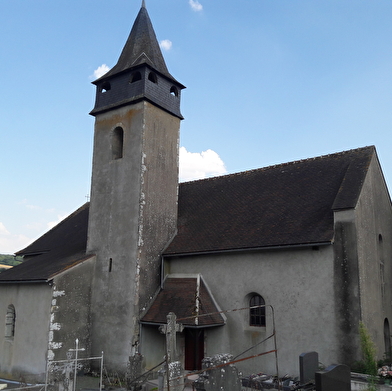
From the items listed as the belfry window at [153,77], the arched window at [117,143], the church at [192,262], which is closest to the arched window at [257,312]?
the church at [192,262]

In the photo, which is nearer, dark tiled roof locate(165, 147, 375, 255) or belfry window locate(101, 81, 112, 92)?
dark tiled roof locate(165, 147, 375, 255)

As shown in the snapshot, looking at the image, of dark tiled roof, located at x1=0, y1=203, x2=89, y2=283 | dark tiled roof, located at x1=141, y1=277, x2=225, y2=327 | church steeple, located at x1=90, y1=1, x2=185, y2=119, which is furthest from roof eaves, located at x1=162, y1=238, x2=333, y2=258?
church steeple, located at x1=90, y1=1, x2=185, y2=119

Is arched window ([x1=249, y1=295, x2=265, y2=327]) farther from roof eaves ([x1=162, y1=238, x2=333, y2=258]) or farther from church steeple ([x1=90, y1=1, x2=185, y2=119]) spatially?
church steeple ([x1=90, y1=1, x2=185, y2=119])

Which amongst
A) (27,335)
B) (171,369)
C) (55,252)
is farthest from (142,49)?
(171,369)

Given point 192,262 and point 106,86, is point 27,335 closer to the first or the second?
point 192,262

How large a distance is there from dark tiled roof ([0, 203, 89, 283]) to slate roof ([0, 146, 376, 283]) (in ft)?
0.25

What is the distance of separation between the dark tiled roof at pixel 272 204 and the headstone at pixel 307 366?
3.64 m

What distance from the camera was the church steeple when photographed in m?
17.9

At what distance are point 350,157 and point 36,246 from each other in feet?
57.9

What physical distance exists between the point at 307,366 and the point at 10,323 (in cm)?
1233

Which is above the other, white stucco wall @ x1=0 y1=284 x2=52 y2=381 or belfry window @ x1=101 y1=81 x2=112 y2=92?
belfry window @ x1=101 y1=81 x2=112 y2=92

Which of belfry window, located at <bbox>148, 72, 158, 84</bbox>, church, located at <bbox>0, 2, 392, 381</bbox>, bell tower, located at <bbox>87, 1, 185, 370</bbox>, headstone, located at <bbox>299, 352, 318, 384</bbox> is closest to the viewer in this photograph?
headstone, located at <bbox>299, 352, 318, 384</bbox>

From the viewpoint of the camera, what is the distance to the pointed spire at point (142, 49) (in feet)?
61.2

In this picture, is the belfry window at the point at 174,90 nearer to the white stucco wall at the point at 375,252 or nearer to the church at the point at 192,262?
the church at the point at 192,262
